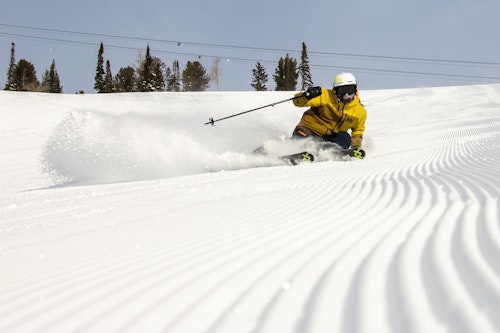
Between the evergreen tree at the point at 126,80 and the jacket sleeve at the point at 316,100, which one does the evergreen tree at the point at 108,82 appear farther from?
the jacket sleeve at the point at 316,100

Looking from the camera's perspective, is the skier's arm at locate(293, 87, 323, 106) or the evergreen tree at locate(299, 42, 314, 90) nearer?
the skier's arm at locate(293, 87, 323, 106)

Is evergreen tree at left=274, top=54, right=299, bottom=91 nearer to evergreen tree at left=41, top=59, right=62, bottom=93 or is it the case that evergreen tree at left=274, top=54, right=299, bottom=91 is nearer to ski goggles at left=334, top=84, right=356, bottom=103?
evergreen tree at left=41, top=59, right=62, bottom=93

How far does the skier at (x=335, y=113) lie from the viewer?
8367 mm

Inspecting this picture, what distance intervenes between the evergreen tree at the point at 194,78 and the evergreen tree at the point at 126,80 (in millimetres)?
8956

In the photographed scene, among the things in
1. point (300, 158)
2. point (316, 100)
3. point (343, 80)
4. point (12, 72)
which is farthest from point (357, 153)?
point (12, 72)

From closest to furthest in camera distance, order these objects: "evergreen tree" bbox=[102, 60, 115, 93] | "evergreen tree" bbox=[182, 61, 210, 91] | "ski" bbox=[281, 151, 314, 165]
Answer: "ski" bbox=[281, 151, 314, 165] → "evergreen tree" bbox=[102, 60, 115, 93] → "evergreen tree" bbox=[182, 61, 210, 91]

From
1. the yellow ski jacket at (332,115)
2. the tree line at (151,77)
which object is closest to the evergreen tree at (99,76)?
the tree line at (151,77)

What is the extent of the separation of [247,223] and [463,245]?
4.23 feet

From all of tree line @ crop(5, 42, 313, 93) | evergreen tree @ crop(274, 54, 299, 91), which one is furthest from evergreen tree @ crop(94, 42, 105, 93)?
evergreen tree @ crop(274, 54, 299, 91)

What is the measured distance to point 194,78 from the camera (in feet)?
247

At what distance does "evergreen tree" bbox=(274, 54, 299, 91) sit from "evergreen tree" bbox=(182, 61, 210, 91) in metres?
12.7

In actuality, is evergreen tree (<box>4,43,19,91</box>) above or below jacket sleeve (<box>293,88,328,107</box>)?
above

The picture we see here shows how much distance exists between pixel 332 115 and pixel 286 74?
224 feet

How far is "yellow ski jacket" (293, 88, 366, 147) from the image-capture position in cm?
859
